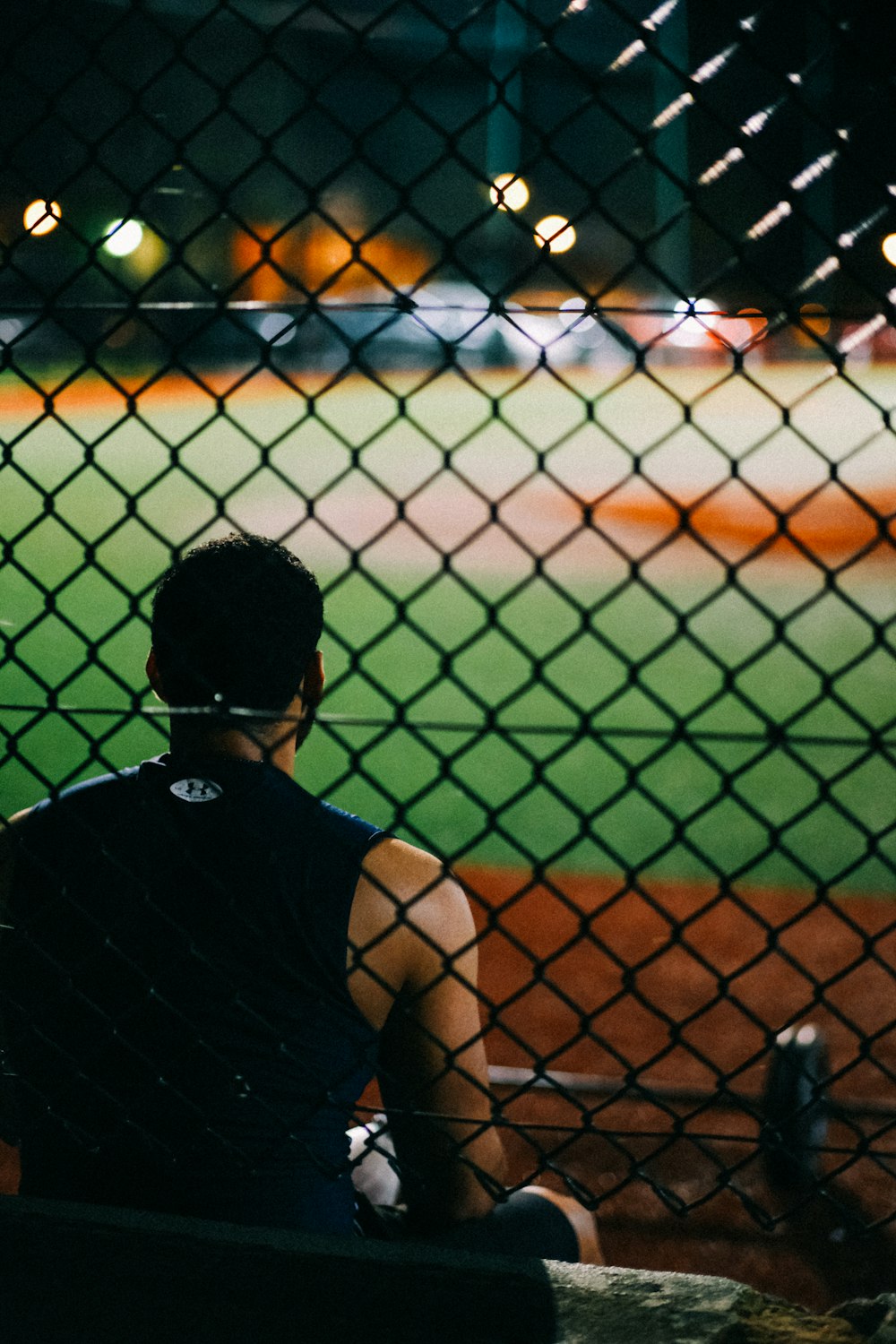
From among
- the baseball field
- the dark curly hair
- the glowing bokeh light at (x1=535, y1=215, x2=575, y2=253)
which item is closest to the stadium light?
the baseball field

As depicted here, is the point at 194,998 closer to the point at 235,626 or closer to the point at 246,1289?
the point at 246,1289

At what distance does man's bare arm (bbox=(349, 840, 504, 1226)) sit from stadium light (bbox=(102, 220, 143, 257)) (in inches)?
35.2

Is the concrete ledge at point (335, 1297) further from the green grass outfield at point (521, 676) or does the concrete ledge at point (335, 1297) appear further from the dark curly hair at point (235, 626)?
the dark curly hair at point (235, 626)

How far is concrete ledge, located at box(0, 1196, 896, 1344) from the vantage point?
1.41 meters

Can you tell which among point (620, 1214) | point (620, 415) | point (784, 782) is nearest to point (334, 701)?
point (784, 782)

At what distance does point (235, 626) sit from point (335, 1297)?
2.83 ft

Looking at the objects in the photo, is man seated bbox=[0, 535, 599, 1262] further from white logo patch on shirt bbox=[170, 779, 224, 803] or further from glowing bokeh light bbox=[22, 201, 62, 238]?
glowing bokeh light bbox=[22, 201, 62, 238]

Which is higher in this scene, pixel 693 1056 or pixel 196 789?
pixel 196 789

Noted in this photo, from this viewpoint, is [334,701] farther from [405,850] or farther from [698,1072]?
[405,850]

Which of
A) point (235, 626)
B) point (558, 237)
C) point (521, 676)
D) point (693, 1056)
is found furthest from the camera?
point (521, 676)

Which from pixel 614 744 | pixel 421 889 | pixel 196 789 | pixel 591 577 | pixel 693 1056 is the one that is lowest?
pixel 693 1056

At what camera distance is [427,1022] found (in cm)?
171

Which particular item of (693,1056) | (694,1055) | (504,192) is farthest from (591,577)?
(504,192)

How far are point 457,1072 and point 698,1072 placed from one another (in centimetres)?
198
